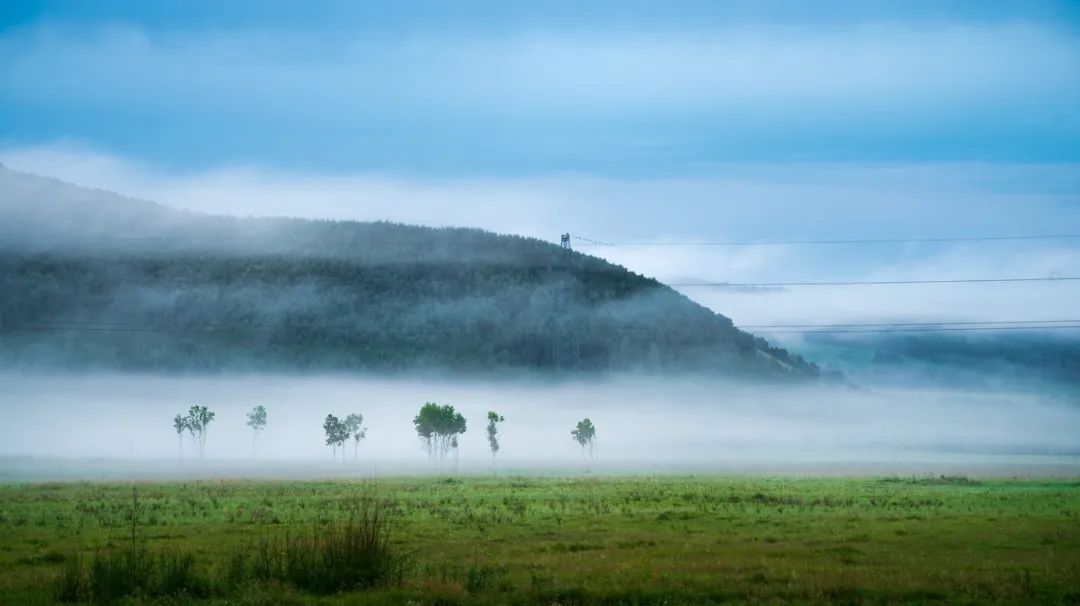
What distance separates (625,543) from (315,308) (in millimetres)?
132519

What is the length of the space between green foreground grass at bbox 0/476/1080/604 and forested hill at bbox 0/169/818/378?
63723 millimetres

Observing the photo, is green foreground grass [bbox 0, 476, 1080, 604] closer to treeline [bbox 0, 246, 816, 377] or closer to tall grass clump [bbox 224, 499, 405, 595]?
tall grass clump [bbox 224, 499, 405, 595]

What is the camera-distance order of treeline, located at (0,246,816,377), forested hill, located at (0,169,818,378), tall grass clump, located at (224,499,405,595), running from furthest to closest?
1. forested hill, located at (0,169,818,378)
2. treeline, located at (0,246,816,377)
3. tall grass clump, located at (224,499,405,595)

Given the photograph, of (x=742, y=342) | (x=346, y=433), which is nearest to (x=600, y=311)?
(x=742, y=342)

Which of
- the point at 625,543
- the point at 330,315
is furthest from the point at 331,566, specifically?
the point at 330,315

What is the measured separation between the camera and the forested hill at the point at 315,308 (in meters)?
138

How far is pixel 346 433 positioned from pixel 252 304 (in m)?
40.3

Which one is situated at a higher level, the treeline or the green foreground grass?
the treeline

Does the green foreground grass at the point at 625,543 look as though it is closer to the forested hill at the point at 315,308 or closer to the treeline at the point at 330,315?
the forested hill at the point at 315,308

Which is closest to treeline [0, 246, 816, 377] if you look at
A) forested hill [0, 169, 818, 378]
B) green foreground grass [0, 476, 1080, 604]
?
forested hill [0, 169, 818, 378]

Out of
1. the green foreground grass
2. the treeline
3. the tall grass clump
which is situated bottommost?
the green foreground grass

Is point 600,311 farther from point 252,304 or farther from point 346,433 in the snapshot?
point 346,433

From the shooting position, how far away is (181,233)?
7195 inches

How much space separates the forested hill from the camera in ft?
454
